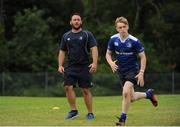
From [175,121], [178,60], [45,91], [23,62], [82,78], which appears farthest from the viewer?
[178,60]

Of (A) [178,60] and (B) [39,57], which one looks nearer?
(B) [39,57]

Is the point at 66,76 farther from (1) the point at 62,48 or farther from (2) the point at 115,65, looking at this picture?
(2) the point at 115,65

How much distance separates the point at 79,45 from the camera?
1302 cm

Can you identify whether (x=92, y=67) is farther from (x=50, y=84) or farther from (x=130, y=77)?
(x=50, y=84)

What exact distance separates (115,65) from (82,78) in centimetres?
126

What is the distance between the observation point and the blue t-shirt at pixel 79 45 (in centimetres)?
1302

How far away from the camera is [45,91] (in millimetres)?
38562

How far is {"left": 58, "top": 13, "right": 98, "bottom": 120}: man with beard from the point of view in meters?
13.0

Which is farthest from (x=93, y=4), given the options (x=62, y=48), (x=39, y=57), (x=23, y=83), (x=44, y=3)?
(x=62, y=48)

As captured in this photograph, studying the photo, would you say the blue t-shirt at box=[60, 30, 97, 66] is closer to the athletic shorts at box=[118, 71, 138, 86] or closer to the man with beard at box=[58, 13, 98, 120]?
the man with beard at box=[58, 13, 98, 120]

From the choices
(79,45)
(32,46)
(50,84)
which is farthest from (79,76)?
(32,46)

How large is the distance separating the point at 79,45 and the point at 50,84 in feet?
84.8

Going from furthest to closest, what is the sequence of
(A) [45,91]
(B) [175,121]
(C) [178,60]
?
(C) [178,60] < (A) [45,91] < (B) [175,121]

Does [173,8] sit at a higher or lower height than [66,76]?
higher
